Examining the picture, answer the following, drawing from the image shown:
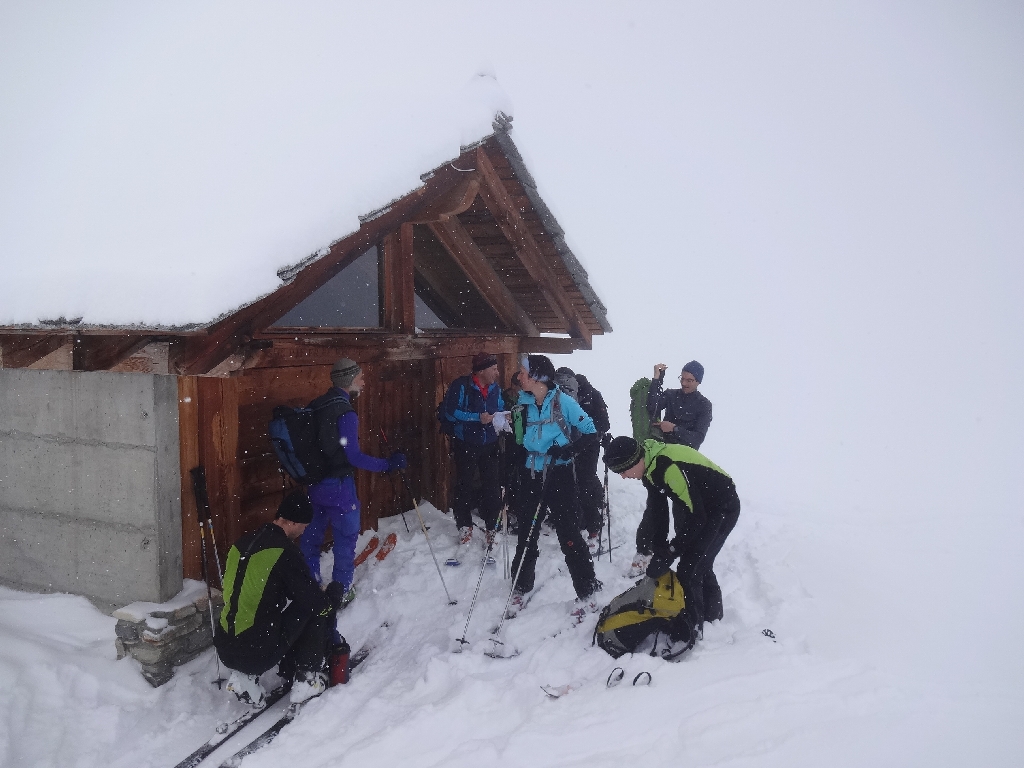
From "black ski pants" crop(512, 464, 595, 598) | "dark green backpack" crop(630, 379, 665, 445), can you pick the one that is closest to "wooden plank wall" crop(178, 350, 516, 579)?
"black ski pants" crop(512, 464, 595, 598)

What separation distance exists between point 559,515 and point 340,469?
6.63ft

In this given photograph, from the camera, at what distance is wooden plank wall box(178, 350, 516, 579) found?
5406 millimetres

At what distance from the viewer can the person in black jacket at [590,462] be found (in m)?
7.20

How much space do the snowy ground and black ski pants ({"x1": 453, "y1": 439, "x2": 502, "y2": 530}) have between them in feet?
2.78

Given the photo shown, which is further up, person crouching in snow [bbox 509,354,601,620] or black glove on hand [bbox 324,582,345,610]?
person crouching in snow [bbox 509,354,601,620]

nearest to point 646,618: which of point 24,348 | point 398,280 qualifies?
point 398,280

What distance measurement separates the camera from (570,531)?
19.0 ft

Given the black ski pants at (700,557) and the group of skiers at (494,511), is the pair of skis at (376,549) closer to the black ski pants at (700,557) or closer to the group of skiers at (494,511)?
the group of skiers at (494,511)

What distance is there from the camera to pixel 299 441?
5273 mm

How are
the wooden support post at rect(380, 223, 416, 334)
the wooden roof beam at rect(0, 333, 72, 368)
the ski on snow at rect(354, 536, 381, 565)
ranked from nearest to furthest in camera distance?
1. the wooden roof beam at rect(0, 333, 72, 368)
2. the ski on snow at rect(354, 536, 381, 565)
3. the wooden support post at rect(380, 223, 416, 334)

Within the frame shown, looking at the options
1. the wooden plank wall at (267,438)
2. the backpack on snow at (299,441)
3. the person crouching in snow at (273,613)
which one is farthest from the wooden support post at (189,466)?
the person crouching in snow at (273,613)

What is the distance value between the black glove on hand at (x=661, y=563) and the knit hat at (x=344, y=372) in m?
3.01

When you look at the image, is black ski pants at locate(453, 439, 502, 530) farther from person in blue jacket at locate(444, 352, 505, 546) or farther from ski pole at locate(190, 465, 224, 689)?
ski pole at locate(190, 465, 224, 689)

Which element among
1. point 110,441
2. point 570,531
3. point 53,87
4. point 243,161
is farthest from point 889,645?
point 53,87
